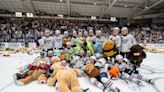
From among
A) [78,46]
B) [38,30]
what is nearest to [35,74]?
[78,46]

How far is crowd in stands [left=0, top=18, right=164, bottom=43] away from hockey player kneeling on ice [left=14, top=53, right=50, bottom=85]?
447 cm

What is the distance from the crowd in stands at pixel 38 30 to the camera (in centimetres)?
1369

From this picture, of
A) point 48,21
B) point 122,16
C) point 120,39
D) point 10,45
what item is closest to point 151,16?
point 122,16

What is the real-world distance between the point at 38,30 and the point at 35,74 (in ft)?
38.8

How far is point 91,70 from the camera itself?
4.27 meters

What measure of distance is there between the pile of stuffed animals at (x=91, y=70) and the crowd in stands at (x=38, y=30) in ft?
11.8

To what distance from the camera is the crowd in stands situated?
13.7 m

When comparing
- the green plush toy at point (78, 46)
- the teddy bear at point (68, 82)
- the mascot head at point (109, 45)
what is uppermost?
the mascot head at point (109, 45)

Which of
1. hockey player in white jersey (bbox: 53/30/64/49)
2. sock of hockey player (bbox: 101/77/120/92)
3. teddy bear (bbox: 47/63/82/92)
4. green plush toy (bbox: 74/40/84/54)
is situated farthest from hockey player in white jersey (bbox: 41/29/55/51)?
sock of hockey player (bbox: 101/77/120/92)

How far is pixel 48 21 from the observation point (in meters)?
20.2

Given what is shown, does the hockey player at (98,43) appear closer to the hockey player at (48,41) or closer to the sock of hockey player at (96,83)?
the hockey player at (48,41)

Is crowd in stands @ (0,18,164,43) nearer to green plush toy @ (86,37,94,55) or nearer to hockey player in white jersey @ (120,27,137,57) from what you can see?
green plush toy @ (86,37,94,55)

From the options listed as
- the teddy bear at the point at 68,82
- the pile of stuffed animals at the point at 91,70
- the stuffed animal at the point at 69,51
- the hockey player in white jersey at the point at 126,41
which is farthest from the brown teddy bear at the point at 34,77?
the hockey player in white jersey at the point at 126,41

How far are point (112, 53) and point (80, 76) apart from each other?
3.69ft
